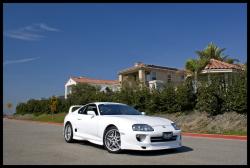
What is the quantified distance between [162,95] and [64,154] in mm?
15132

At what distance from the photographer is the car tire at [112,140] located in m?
9.50

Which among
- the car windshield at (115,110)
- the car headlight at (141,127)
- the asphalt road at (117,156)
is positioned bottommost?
the asphalt road at (117,156)

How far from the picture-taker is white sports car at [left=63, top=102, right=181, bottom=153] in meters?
9.11

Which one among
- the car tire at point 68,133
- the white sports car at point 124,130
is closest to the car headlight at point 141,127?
the white sports car at point 124,130

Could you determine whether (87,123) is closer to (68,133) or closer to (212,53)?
(68,133)

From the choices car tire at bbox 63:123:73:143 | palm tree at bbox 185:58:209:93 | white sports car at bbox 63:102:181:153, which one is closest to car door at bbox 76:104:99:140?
white sports car at bbox 63:102:181:153

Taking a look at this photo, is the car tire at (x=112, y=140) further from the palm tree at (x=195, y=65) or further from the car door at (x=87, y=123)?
the palm tree at (x=195, y=65)

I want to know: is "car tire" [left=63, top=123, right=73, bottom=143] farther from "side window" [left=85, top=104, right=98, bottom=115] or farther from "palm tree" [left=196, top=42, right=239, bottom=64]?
"palm tree" [left=196, top=42, right=239, bottom=64]

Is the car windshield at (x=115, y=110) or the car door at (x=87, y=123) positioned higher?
the car windshield at (x=115, y=110)

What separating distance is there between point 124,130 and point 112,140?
1.87 ft

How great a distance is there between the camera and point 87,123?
36.6ft

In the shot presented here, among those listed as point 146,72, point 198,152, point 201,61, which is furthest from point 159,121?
point 146,72

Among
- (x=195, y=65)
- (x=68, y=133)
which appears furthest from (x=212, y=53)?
(x=68, y=133)

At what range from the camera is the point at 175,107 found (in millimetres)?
22719
